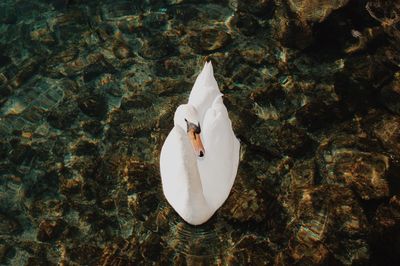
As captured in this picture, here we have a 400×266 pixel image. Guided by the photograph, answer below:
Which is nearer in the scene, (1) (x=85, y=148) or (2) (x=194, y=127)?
(2) (x=194, y=127)

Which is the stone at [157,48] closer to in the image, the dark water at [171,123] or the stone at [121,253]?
the dark water at [171,123]

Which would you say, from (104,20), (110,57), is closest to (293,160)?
(110,57)

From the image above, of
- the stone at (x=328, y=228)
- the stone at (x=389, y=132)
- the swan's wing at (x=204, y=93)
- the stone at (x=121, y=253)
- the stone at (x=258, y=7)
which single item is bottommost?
the stone at (x=121, y=253)

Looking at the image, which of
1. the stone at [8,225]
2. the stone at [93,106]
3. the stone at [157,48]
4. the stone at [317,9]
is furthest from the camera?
the stone at [157,48]

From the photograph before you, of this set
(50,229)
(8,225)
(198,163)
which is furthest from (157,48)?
(8,225)

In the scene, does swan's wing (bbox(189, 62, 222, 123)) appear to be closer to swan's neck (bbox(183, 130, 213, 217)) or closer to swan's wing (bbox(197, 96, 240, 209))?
swan's wing (bbox(197, 96, 240, 209))

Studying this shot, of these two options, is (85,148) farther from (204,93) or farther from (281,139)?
(281,139)

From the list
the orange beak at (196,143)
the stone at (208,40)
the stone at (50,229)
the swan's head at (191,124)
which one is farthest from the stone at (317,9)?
the stone at (50,229)

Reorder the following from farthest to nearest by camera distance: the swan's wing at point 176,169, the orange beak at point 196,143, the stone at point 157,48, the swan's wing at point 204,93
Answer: the stone at point 157,48 → the swan's wing at point 204,93 → the swan's wing at point 176,169 → the orange beak at point 196,143

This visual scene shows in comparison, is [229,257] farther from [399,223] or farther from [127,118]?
[127,118]
